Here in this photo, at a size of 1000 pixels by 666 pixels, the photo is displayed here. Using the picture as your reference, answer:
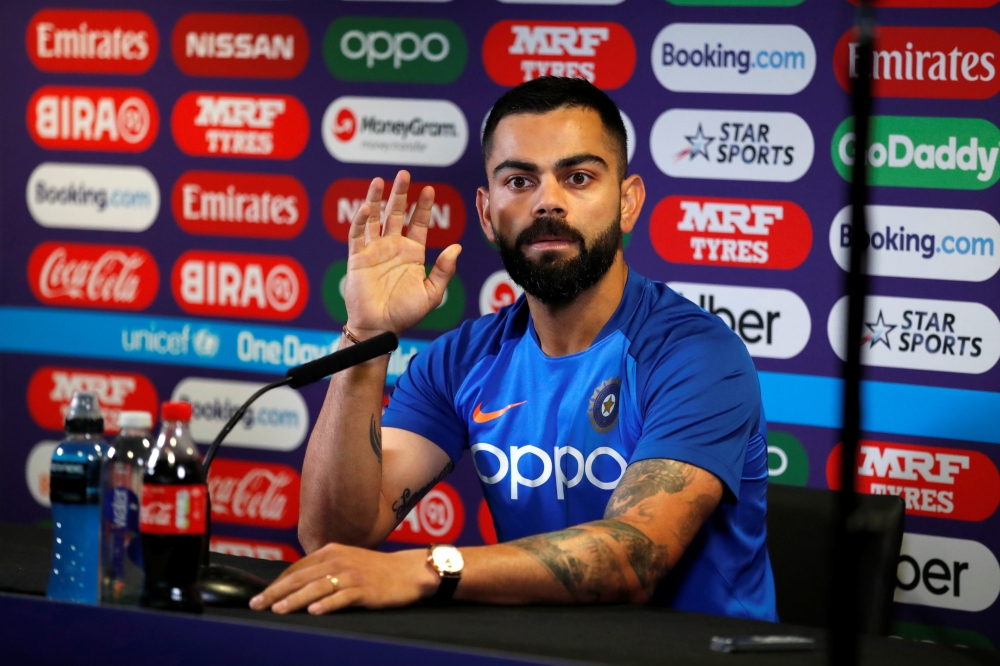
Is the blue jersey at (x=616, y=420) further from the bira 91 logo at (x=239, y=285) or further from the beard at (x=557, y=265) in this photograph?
the bira 91 logo at (x=239, y=285)

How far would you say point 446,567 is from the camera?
130 centimetres

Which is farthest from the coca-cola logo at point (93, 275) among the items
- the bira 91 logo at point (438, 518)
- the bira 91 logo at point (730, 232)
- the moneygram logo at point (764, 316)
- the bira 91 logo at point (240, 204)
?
the moneygram logo at point (764, 316)

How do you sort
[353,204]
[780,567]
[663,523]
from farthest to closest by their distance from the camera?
[353,204]
[780,567]
[663,523]

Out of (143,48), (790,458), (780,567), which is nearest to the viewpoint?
(780,567)

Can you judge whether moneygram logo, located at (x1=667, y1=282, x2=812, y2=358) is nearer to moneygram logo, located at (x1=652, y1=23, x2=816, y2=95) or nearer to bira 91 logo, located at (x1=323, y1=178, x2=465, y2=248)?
moneygram logo, located at (x1=652, y1=23, x2=816, y2=95)

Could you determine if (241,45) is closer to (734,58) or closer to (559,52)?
(559,52)

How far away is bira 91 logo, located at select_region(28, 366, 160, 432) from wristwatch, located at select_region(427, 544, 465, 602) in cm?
212

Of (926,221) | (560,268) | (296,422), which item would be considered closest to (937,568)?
(926,221)

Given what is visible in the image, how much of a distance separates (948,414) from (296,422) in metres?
1.64

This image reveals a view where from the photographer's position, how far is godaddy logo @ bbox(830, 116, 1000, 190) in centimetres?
243

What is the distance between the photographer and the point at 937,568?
98.6 inches

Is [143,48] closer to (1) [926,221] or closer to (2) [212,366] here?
(2) [212,366]

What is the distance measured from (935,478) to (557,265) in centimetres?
116

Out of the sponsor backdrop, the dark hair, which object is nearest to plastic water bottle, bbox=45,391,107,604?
the dark hair
